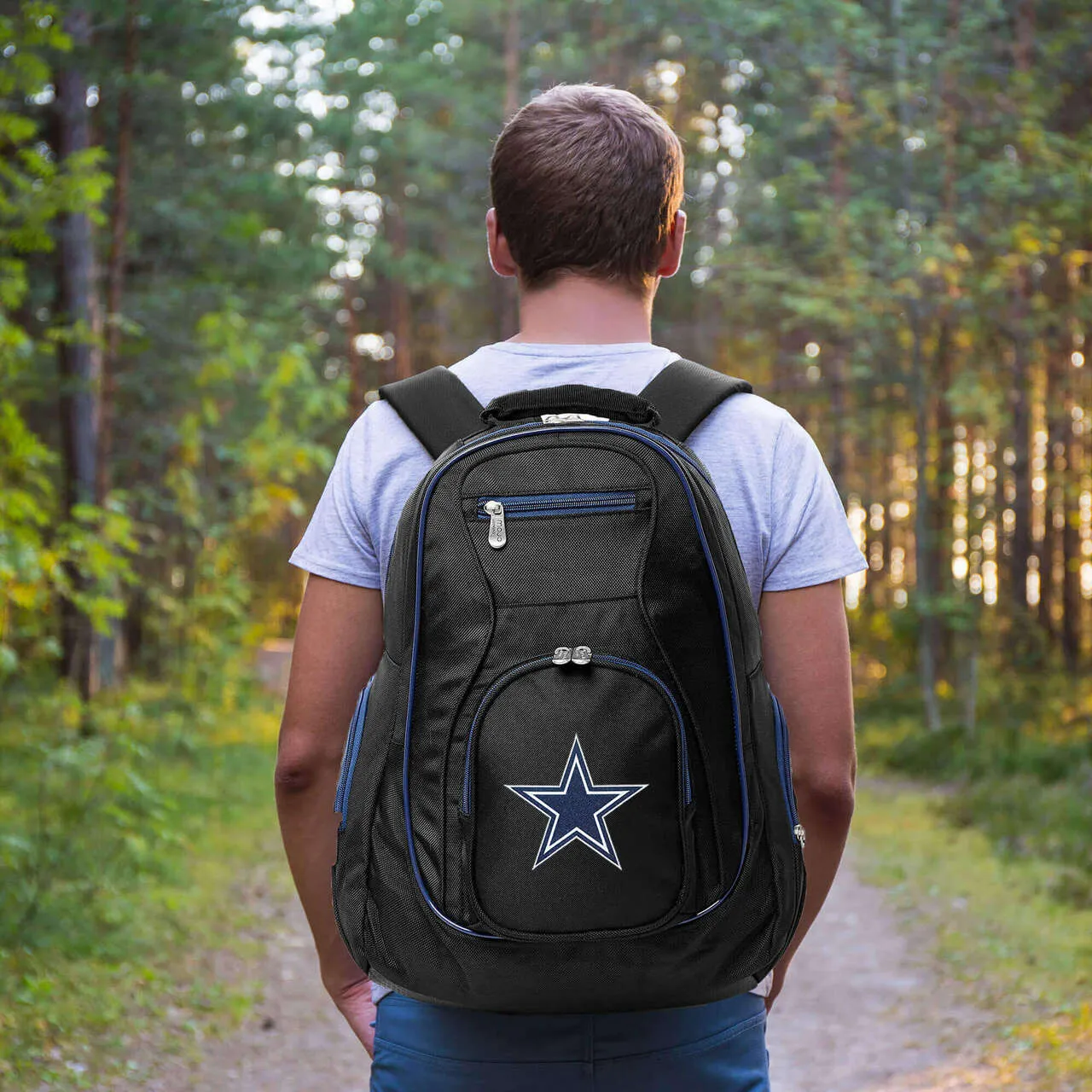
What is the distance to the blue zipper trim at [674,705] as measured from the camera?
1565 mm

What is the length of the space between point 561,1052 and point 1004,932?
6215mm

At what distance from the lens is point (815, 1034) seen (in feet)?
18.9

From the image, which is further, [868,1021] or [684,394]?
[868,1021]

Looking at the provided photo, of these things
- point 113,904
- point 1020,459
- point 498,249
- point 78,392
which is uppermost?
point 78,392

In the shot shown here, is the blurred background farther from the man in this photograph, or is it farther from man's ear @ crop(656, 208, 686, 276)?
man's ear @ crop(656, 208, 686, 276)

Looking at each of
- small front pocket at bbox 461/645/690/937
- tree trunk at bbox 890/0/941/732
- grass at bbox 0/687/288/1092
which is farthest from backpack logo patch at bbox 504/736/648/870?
tree trunk at bbox 890/0/941/732

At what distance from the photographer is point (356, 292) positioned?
27859mm

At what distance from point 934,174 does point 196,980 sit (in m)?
12.5

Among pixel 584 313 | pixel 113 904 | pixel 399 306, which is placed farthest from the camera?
pixel 399 306

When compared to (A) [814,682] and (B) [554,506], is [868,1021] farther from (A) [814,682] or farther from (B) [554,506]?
(B) [554,506]

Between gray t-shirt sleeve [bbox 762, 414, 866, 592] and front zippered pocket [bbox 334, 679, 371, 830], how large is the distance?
58 cm

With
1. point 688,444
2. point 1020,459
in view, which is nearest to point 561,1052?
point 688,444

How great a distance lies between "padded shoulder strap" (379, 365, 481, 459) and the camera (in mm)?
1754

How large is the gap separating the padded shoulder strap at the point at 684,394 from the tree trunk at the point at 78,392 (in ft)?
32.1
